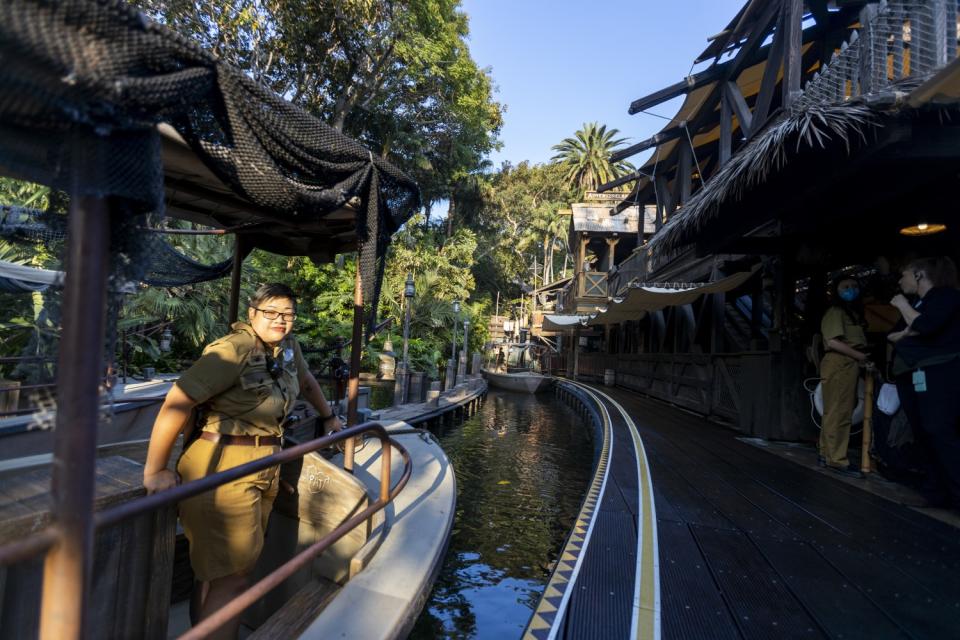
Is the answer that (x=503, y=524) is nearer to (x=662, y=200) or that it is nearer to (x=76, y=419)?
(x=76, y=419)

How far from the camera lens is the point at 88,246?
1.03m

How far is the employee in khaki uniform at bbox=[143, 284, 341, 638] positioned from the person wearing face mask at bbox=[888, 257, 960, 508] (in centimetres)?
454

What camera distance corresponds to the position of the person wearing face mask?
358cm

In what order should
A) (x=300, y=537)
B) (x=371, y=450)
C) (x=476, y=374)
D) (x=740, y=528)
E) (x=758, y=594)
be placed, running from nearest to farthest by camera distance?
1. (x=758, y=594)
2. (x=300, y=537)
3. (x=740, y=528)
4. (x=371, y=450)
5. (x=476, y=374)

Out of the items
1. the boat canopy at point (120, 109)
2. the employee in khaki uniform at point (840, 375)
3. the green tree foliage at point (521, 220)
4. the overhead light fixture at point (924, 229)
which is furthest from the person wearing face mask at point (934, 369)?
the green tree foliage at point (521, 220)

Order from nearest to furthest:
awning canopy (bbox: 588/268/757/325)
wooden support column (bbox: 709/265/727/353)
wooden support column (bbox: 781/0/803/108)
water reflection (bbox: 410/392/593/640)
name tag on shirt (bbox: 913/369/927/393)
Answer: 1. water reflection (bbox: 410/392/593/640)
2. name tag on shirt (bbox: 913/369/927/393)
3. wooden support column (bbox: 781/0/803/108)
4. awning canopy (bbox: 588/268/757/325)
5. wooden support column (bbox: 709/265/727/353)

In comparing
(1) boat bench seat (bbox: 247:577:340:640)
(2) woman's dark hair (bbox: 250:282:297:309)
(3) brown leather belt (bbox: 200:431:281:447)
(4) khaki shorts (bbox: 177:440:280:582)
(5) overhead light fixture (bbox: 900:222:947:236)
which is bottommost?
(1) boat bench seat (bbox: 247:577:340:640)

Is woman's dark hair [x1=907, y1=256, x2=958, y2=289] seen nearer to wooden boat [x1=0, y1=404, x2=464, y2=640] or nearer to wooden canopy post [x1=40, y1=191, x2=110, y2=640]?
wooden boat [x1=0, y1=404, x2=464, y2=640]

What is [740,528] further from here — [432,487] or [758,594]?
[432,487]

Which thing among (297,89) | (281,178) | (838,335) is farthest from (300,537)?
(297,89)

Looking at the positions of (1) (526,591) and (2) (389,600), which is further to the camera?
(1) (526,591)

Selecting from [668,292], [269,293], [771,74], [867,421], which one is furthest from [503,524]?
[771,74]

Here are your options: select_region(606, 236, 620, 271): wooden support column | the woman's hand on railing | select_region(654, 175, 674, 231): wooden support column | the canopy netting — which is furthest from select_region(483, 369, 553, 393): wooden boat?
the canopy netting

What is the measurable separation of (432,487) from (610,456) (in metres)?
2.52
